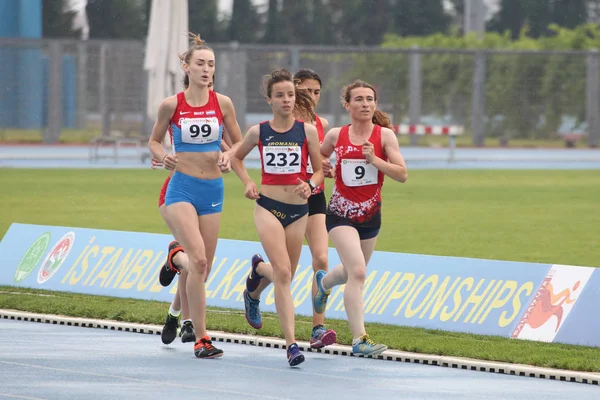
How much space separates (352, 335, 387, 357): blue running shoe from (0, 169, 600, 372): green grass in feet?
1.73

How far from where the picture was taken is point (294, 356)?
339 inches

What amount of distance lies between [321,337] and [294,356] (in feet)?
2.10

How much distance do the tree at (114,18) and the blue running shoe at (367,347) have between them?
155ft

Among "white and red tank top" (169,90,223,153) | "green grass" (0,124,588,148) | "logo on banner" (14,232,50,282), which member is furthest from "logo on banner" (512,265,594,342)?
"green grass" (0,124,588,148)

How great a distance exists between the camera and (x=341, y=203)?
9.33 metres

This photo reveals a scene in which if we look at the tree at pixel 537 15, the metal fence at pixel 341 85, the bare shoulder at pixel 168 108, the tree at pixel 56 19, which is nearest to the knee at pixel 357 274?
the bare shoulder at pixel 168 108

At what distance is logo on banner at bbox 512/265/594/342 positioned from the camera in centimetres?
948

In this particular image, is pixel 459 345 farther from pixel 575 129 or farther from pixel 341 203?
pixel 575 129

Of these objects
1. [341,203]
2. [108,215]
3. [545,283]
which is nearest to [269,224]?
[341,203]

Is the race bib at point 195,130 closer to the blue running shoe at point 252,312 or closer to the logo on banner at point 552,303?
the blue running shoe at point 252,312

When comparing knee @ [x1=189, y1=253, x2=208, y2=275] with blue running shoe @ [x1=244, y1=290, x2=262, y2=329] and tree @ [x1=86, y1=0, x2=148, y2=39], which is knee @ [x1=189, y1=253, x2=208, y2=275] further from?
tree @ [x1=86, y1=0, x2=148, y2=39]

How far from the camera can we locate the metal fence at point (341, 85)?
43281 mm

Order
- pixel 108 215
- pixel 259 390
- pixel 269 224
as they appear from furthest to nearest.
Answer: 1. pixel 108 215
2. pixel 269 224
3. pixel 259 390

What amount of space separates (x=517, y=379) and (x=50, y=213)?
43.6 ft
